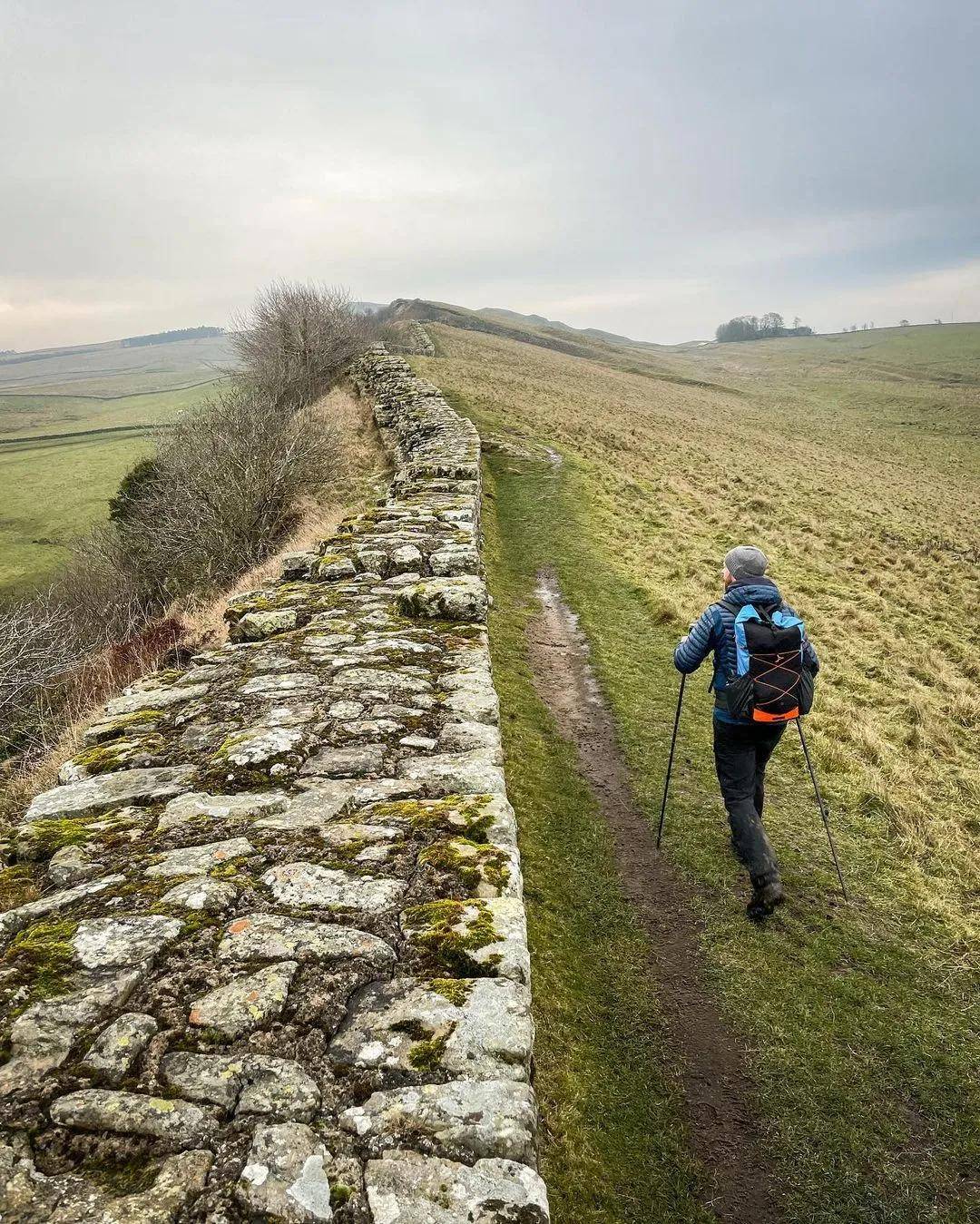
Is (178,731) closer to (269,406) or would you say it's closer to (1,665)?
(1,665)

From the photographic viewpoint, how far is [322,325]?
135 feet

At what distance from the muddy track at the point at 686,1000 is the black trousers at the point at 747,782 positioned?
2.64ft

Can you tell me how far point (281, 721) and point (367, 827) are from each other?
161cm

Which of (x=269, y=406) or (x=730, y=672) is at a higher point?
(x=269, y=406)

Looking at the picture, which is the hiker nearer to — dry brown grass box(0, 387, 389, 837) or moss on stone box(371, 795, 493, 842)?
moss on stone box(371, 795, 493, 842)

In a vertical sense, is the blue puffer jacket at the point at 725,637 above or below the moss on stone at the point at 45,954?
above

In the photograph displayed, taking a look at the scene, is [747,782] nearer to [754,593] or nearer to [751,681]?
[751,681]

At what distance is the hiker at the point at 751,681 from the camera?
19.5ft

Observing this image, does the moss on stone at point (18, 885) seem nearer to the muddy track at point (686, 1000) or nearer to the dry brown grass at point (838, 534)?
the muddy track at point (686, 1000)

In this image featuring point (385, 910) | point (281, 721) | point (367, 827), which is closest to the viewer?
point (385, 910)

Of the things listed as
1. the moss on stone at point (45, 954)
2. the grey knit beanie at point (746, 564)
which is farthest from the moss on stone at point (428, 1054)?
the grey knit beanie at point (746, 564)

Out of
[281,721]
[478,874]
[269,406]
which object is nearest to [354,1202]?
[478,874]

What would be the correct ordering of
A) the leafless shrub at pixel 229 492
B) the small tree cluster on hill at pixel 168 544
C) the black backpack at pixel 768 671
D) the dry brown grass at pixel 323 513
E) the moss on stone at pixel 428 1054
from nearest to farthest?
the moss on stone at pixel 428 1054 → the black backpack at pixel 768 671 → the dry brown grass at pixel 323 513 → the small tree cluster on hill at pixel 168 544 → the leafless shrub at pixel 229 492

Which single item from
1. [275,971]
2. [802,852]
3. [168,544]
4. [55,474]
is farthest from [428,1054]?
[55,474]
